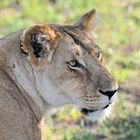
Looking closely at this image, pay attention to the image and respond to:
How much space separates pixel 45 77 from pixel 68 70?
15cm

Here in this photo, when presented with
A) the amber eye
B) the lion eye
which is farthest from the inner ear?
the amber eye

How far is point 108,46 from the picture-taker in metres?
8.30

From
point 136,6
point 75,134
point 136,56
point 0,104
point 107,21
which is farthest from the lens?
point 136,6

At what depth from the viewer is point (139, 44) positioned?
8.41 m

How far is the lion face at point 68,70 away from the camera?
435cm

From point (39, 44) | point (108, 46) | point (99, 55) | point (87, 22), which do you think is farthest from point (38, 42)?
point (108, 46)

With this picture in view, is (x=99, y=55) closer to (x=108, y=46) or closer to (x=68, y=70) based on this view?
(x=68, y=70)

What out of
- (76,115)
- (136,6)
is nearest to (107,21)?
(136,6)

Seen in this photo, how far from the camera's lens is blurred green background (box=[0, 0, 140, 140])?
6.32m

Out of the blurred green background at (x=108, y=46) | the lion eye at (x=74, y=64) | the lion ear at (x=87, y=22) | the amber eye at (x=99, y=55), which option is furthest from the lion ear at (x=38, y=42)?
the blurred green background at (x=108, y=46)

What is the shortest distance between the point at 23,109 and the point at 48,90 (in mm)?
193

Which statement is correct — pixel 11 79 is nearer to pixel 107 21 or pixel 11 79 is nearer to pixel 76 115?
pixel 76 115

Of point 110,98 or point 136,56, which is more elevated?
point 110,98

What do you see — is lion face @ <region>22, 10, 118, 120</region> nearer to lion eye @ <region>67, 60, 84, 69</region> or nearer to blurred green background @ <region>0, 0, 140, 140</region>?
lion eye @ <region>67, 60, 84, 69</region>
